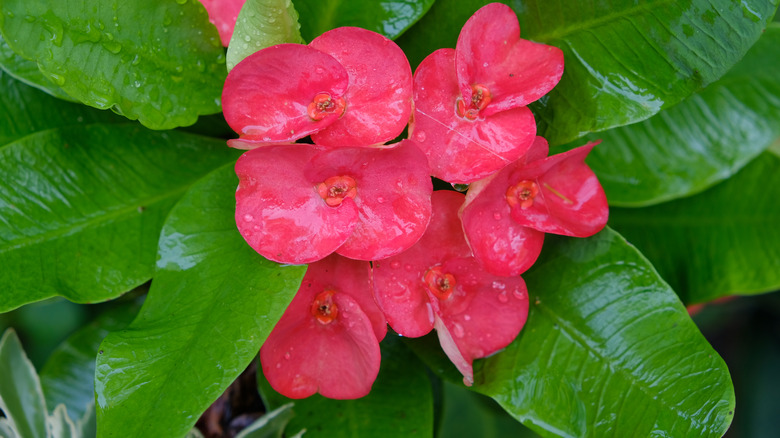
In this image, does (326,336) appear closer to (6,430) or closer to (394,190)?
(394,190)

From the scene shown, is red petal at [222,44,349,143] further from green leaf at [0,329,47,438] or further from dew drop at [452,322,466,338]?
green leaf at [0,329,47,438]

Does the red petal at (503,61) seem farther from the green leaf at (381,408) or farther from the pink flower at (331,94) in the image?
the green leaf at (381,408)

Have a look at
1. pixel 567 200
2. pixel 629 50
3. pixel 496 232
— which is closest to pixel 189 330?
pixel 496 232

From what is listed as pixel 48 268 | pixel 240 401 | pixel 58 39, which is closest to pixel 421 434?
pixel 240 401

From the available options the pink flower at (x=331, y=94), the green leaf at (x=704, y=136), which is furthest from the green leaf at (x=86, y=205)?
the green leaf at (x=704, y=136)

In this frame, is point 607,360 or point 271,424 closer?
point 607,360

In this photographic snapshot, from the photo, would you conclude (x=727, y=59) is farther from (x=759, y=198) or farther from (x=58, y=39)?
(x=58, y=39)

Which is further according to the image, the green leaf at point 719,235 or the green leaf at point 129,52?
the green leaf at point 719,235
